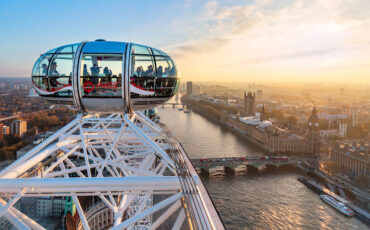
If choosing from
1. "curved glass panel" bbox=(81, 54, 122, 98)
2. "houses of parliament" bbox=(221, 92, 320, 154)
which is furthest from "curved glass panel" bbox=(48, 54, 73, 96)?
"houses of parliament" bbox=(221, 92, 320, 154)

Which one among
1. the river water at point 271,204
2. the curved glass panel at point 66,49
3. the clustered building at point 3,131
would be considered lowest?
the river water at point 271,204

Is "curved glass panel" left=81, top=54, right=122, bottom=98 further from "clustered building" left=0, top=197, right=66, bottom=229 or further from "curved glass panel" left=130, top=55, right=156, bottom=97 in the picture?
"clustered building" left=0, top=197, right=66, bottom=229

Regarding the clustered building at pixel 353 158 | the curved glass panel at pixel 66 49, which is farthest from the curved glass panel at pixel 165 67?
the clustered building at pixel 353 158

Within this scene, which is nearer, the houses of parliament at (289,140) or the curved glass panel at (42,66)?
the curved glass panel at (42,66)

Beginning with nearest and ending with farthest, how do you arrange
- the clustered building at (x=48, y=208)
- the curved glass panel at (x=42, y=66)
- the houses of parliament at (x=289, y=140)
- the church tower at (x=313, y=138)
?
the curved glass panel at (x=42, y=66)
the clustered building at (x=48, y=208)
the church tower at (x=313, y=138)
the houses of parliament at (x=289, y=140)

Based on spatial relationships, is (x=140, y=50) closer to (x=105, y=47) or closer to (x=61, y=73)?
(x=105, y=47)

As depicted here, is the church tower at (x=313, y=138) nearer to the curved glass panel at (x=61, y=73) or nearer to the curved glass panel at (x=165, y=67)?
the curved glass panel at (x=165, y=67)

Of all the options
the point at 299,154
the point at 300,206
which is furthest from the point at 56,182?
the point at 299,154
